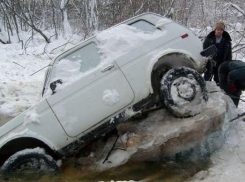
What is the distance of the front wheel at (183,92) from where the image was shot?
15.5ft

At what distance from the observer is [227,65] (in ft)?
18.6

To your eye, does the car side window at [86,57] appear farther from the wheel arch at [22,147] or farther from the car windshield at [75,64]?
the wheel arch at [22,147]

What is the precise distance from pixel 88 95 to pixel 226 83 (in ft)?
9.55

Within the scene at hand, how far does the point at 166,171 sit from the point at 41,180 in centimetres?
183

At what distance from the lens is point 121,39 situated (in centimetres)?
489

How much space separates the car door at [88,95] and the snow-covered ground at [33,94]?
5.04 feet

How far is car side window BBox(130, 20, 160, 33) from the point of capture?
201 inches

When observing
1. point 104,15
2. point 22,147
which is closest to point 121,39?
point 22,147

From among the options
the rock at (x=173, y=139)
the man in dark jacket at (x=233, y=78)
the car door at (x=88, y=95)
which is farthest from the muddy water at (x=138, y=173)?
the man in dark jacket at (x=233, y=78)

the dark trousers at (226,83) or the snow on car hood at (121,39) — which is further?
the dark trousers at (226,83)

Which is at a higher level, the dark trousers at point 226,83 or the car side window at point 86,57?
the car side window at point 86,57

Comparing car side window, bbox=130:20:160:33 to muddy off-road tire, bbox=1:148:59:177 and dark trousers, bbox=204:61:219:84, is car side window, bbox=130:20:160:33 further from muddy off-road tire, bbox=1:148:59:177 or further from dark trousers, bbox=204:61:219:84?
muddy off-road tire, bbox=1:148:59:177

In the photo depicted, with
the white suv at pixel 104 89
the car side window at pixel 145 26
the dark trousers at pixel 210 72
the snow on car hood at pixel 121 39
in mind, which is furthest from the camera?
the dark trousers at pixel 210 72

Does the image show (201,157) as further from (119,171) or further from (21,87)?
(21,87)
